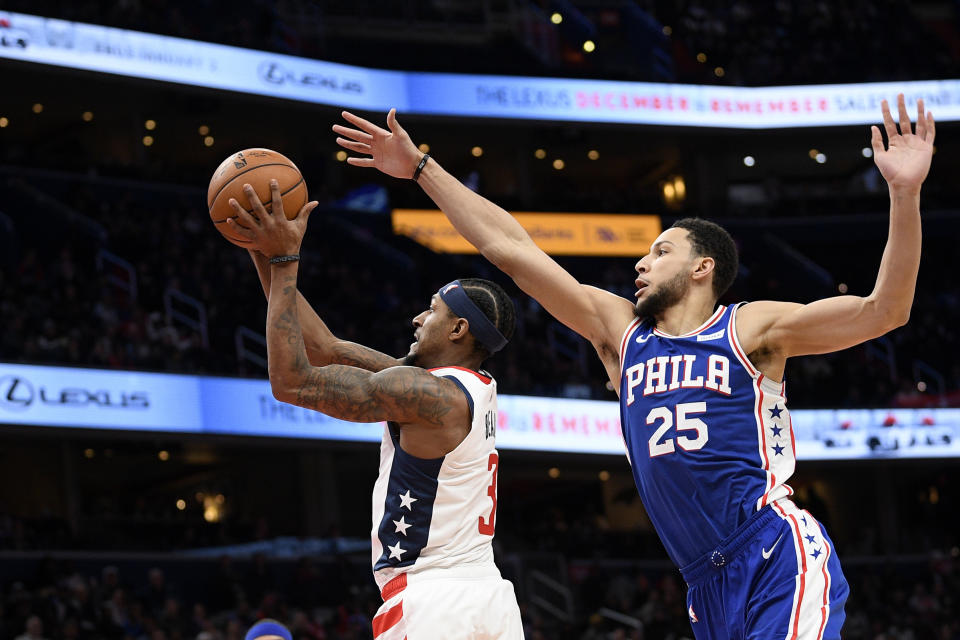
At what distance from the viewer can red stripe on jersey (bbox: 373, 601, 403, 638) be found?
4.52 meters

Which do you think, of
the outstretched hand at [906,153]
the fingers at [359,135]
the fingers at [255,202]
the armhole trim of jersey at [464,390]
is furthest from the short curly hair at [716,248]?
the fingers at [255,202]

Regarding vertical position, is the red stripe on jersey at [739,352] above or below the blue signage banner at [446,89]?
below

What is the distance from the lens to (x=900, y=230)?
4.13 metres

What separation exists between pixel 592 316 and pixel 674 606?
16.4 meters

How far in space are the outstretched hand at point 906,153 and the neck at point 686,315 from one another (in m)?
0.81

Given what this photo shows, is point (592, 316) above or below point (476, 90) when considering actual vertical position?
below

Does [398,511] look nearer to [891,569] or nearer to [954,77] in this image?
[891,569]

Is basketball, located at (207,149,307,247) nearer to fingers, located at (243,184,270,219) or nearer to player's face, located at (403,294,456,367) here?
fingers, located at (243,184,270,219)

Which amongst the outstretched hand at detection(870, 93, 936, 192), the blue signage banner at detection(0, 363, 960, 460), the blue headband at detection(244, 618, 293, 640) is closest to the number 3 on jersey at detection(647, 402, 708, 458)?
the outstretched hand at detection(870, 93, 936, 192)

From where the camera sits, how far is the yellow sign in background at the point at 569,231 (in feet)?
101

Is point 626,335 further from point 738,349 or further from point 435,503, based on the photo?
point 435,503

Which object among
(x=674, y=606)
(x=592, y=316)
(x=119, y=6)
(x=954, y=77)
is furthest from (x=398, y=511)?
(x=954, y=77)

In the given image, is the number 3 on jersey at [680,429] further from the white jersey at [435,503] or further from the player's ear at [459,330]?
the player's ear at [459,330]

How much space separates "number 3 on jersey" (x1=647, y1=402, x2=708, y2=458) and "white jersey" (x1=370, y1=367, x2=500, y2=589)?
26.1 inches
